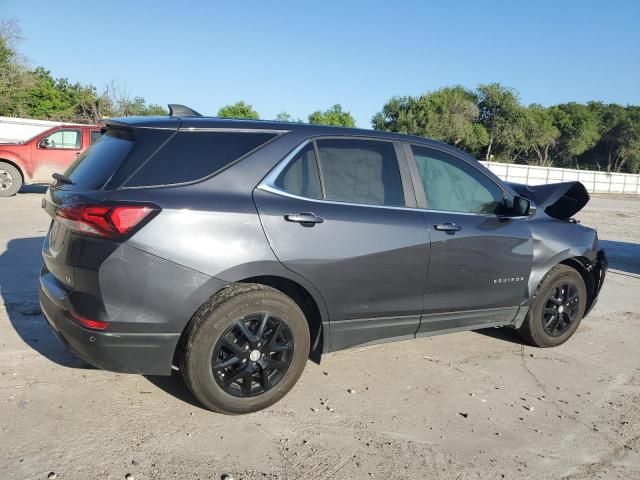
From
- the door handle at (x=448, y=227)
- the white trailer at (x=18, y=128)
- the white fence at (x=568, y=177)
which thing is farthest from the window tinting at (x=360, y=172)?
the white fence at (x=568, y=177)

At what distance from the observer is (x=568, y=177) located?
46.7 m

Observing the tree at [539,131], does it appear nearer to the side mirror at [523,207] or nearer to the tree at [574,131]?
→ the tree at [574,131]

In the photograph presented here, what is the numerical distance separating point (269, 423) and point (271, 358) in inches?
15.3

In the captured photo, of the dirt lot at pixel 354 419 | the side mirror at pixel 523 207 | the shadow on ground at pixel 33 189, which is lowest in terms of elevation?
the dirt lot at pixel 354 419

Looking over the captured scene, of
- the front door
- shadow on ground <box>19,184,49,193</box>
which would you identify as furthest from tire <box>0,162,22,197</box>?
shadow on ground <box>19,184,49,193</box>

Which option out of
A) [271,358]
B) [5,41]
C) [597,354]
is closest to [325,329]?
[271,358]

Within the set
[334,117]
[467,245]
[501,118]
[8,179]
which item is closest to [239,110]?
[334,117]

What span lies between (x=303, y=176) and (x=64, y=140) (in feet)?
41.3

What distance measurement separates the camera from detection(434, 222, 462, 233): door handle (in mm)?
3982

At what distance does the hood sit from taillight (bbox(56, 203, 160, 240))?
11.5 feet

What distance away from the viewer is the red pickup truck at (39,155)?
1350cm

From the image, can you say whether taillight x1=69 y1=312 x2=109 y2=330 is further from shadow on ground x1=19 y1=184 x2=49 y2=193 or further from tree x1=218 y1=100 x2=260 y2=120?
tree x1=218 y1=100 x2=260 y2=120

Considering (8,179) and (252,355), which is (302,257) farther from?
(8,179)

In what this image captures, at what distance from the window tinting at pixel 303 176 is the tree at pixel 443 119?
53.6 meters
